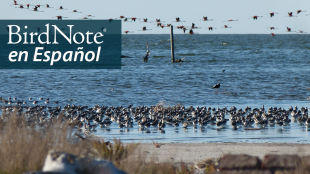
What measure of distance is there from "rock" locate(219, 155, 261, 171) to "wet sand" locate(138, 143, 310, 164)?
3942 millimetres

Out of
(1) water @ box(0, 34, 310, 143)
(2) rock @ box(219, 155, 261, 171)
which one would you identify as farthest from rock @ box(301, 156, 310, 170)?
(1) water @ box(0, 34, 310, 143)

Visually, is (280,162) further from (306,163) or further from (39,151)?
(39,151)

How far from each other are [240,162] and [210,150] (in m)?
5.21

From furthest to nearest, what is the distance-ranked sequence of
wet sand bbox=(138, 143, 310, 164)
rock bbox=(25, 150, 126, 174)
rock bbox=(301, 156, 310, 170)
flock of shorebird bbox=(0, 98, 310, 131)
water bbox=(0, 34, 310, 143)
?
flock of shorebird bbox=(0, 98, 310, 131) → water bbox=(0, 34, 310, 143) → wet sand bbox=(138, 143, 310, 164) → rock bbox=(301, 156, 310, 170) → rock bbox=(25, 150, 126, 174)

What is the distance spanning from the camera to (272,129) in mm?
13492

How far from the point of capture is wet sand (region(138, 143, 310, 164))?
9102mm

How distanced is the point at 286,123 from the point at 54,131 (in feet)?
33.9

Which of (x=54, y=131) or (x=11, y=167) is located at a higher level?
(x=54, y=131)

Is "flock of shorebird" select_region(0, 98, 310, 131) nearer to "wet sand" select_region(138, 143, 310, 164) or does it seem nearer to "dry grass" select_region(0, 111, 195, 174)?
"wet sand" select_region(138, 143, 310, 164)

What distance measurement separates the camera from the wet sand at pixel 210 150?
910cm

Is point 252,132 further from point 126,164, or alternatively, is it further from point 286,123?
point 126,164

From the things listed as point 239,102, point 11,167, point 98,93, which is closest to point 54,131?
point 11,167

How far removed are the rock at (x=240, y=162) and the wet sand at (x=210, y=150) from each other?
394 cm

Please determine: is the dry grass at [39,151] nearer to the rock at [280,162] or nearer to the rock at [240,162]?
the rock at [240,162]
